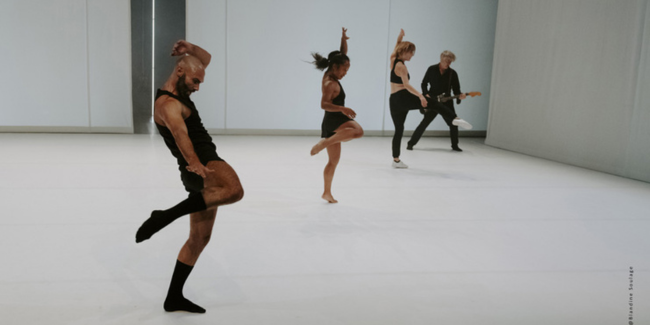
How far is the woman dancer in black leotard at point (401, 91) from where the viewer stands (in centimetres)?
709

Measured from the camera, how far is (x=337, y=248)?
4.11m

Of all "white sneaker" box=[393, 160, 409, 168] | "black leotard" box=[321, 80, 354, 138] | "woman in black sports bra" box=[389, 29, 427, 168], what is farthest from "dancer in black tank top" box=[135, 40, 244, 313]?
"white sneaker" box=[393, 160, 409, 168]

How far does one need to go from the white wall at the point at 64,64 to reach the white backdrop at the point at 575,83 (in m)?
6.61

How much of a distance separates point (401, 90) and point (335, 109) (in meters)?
2.43

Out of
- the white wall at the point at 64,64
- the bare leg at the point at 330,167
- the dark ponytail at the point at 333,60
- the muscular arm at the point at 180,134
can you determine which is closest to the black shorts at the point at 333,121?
the bare leg at the point at 330,167

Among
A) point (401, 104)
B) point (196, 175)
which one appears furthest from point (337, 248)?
point (401, 104)

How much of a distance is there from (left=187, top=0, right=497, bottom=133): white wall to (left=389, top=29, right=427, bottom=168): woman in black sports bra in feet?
12.7

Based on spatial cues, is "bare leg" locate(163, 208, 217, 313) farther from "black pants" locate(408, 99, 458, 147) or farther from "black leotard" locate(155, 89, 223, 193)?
"black pants" locate(408, 99, 458, 147)

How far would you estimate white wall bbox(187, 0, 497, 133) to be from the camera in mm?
10727

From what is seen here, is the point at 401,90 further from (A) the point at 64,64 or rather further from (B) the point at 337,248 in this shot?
(A) the point at 64,64

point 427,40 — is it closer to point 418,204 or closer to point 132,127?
point 132,127

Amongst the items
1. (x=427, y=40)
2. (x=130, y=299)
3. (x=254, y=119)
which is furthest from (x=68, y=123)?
(x=130, y=299)

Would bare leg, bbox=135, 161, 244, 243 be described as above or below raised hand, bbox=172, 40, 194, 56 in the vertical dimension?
below

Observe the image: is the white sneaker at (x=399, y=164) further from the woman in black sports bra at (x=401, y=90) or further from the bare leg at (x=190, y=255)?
the bare leg at (x=190, y=255)
